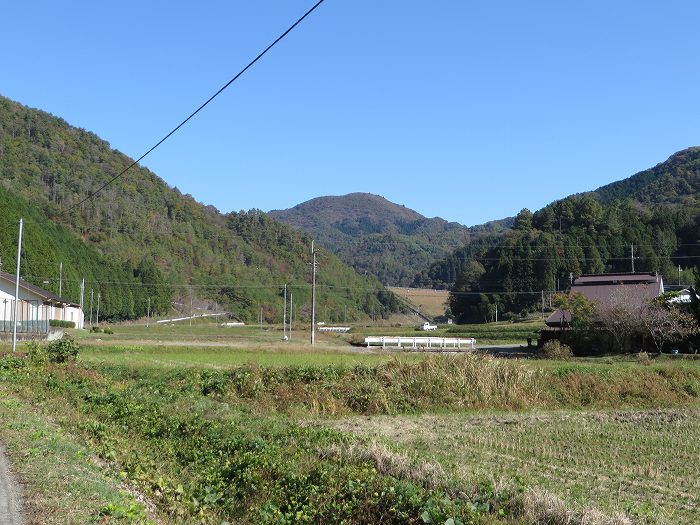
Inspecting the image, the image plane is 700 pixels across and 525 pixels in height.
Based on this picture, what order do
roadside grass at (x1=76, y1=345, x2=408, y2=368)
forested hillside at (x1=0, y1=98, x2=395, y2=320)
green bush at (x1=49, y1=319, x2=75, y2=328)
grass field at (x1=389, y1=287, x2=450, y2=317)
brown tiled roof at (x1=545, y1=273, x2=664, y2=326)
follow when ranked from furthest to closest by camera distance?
grass field at (x1=389, y1=287, x2=450, y2=317)
forested hillside at (x1=0, y1=98, x2=395, y2=320)
green bush at (x1=49, y1=319, x2=75, y2=328)
brown tiled roof at (x1=545, y1=273, x2=664, y2=326)
roadside grass at (x1=76, y1=345, x2=408, y2=368)

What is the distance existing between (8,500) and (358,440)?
6.27 m

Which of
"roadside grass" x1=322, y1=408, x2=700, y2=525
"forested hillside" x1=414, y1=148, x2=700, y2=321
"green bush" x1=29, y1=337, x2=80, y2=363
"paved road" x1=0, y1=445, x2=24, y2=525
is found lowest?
"roadside grass" x1=322, y1=408, x2=700, y2=525

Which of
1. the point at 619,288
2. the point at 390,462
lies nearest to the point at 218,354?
the point at 390,462

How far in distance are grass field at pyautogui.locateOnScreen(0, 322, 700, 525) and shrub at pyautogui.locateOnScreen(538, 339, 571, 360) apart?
41.7ft

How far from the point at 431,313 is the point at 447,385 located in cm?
15559

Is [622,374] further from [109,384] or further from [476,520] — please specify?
[476,520]

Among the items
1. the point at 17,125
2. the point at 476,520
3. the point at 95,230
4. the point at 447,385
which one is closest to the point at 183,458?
the point at 476,520

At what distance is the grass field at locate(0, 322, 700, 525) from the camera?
27.5 ft

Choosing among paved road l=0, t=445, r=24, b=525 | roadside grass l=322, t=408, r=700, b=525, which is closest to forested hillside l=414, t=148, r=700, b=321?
roadside grass l=322, t=408, r=700, b=525

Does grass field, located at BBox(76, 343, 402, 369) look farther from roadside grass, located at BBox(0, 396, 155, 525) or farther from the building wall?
roadside grass, located at BBox(0, 396, 155, 525)

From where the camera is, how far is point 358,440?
12578 millimetres

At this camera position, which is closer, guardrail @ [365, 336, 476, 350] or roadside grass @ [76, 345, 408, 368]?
roadside grass @ [76, 345, 408, 368]

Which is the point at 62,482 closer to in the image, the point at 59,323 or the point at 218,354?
the point at 218,354

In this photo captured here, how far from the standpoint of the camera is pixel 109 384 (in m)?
21.3
